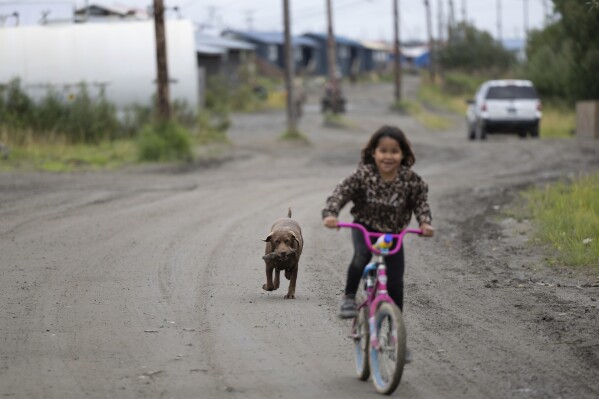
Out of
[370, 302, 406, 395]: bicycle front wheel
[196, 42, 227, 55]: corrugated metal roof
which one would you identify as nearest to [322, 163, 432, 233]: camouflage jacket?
[370, 302, 406, 395]: bicycle front wheel

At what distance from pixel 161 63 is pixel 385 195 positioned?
73.0 feet

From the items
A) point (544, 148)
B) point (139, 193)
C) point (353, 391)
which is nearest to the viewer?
point (353, 391)

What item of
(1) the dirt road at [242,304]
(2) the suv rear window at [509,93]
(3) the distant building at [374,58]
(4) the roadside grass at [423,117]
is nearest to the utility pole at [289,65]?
(2) the suv rear window at [509,93]

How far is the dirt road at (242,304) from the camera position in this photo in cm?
661

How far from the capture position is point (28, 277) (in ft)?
34.9

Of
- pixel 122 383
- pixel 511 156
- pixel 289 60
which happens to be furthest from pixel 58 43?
pixel 122 383

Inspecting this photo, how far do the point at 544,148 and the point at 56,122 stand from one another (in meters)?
13.4

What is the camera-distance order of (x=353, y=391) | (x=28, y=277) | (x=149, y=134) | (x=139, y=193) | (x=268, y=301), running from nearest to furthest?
(x=353, y=391) → (x=268, y=301) → (x=28, y=277) → (x=139, y=193) → (x=149, y=134)

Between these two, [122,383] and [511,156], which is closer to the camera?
[122,383]

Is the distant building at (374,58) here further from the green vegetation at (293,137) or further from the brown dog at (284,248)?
the brown dog at (284,248)

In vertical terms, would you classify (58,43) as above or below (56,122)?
above

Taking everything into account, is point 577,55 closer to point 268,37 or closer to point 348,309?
point 348,309

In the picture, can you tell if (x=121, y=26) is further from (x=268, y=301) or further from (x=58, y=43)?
(x=268, y=301)

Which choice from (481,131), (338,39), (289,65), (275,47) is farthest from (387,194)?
(338,39)
